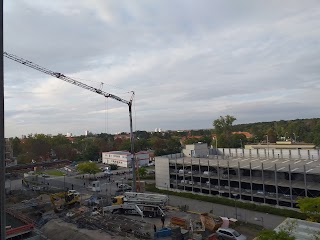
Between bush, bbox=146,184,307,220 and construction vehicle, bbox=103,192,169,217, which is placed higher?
construction vehicle, bbox=103,192,169,217

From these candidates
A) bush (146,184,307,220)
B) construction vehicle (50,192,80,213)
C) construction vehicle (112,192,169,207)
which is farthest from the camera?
construction vehicle (50,192,80,213)

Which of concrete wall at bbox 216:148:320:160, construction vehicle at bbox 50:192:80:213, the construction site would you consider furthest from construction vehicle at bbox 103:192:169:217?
concrete wall at bbox 216:148:320:160

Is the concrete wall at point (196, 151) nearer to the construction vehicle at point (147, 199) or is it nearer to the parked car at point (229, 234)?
the construction vehicle at point (147, 199)

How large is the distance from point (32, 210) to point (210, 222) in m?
21.6

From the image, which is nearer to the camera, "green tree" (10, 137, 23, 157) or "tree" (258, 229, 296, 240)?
"tree" (258, 229, 296, 240)

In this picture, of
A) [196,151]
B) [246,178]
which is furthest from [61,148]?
[246,178]

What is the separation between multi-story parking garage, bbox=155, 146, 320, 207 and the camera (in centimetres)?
2852

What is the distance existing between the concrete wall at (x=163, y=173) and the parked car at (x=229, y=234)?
58.6 feet

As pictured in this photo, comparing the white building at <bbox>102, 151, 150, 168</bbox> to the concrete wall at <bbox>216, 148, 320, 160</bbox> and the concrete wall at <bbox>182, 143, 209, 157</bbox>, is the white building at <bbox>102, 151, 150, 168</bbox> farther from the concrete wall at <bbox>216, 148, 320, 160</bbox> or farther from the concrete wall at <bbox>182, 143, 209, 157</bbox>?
the concrete wall at <bbox>216, 148, 320, 160</bbox>

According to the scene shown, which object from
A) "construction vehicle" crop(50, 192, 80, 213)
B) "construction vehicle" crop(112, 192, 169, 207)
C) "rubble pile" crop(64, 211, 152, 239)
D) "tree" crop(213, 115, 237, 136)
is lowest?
"rubble pile" crop(64, 211, 152, 239)

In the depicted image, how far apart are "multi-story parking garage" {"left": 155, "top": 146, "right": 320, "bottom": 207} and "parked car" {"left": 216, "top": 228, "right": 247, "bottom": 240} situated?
888 centimetres

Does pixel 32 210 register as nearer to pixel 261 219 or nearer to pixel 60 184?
pixel 60 184

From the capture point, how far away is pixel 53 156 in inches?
3519

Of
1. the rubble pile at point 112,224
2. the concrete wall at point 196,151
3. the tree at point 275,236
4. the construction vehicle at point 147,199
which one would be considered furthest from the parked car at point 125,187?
the tree at point 275,236
